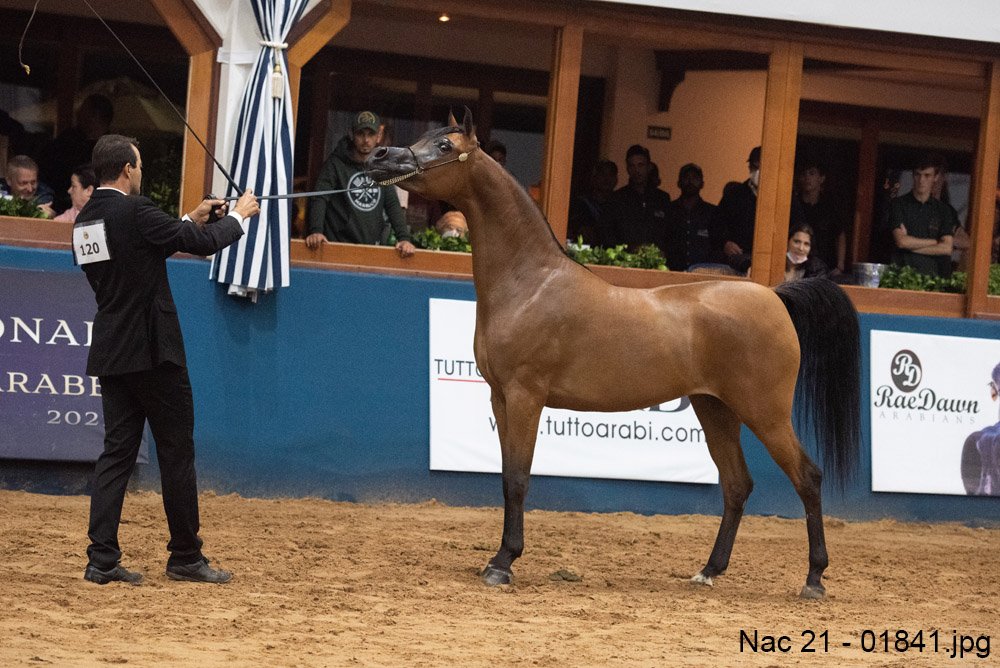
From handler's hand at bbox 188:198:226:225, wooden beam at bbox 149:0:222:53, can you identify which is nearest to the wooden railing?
wooden beam at bbox 149:0:222:53

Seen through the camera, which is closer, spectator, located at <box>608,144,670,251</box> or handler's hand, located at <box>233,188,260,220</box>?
handler's hand, located at <box>233,188,260,220</box>

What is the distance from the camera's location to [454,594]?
5875 millimetres

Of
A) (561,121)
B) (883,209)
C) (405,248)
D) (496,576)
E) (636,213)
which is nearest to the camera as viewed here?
(496,576)

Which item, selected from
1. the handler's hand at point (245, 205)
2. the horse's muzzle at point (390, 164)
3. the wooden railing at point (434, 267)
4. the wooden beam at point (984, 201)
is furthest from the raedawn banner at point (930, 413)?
the handler's hand at point (245, 205)

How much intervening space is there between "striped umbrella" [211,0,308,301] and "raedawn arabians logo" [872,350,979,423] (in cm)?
434

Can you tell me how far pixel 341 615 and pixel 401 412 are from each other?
3.28 meters

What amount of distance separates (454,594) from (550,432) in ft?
9.43

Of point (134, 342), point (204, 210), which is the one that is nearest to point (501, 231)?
point (204, 210)

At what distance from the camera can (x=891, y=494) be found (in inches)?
369

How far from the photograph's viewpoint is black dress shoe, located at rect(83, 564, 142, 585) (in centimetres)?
557

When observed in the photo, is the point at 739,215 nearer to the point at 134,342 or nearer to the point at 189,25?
the point at 189,25

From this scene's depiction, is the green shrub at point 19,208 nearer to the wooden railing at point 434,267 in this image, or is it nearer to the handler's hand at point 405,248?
the wooden railing at point 434,267

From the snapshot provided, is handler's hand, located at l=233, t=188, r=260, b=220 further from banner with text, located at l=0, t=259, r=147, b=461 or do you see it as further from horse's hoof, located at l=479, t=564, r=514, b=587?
banner with text, located at l=0, t=259, r=147, b=461

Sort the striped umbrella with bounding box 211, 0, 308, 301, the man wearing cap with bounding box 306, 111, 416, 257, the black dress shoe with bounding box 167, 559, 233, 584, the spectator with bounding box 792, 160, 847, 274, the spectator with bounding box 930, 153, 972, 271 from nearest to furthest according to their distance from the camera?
1. the black dress shoe with bounding box 167, 559, 233, 584
2. the striped umbrella with bounding box 211, 0, 308, 301
3. the man wearing cap with bounding box 306, 111, 416, 257
4. the spectator with bounding box 930, 153, 972, 271
5. the spectator with bounding box 792, 160, 847, 274
